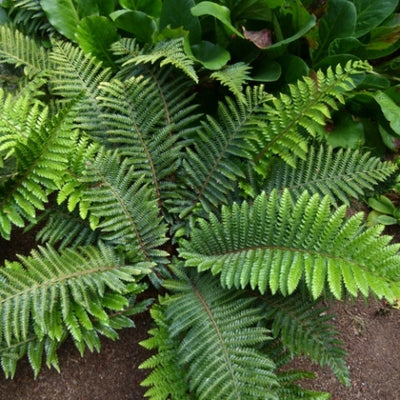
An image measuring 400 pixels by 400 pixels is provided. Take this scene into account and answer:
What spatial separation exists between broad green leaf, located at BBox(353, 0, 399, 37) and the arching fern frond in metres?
2.01

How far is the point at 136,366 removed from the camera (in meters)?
2.25

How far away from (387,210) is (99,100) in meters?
1.93

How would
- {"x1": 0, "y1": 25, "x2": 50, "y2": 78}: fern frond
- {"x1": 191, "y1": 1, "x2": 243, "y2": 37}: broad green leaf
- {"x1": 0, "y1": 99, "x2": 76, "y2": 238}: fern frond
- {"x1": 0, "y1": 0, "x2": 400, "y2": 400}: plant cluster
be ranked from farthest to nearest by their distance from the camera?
{"x1": 0, "y1": 25, "x2": 50, "y2": 78}: fern frond, {"x1": 191, "y1": 1, "x2": 243, "y2": 37}: broad green leaf, {"x1": 0, "y1": 99, "x2": 76, "y2": 238}: fern frond, {"x1": 0, "y1": 0, "x2": 400, "y2": 400}: plant cluster

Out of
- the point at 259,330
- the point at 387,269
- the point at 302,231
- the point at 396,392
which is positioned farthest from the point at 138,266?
the point at 396,392

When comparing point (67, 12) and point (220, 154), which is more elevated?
point (67, 12)

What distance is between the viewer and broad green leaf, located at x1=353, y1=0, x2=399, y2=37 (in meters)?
2.73

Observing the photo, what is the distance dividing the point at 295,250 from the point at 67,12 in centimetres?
199

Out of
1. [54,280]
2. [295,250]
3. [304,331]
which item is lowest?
[304,331]

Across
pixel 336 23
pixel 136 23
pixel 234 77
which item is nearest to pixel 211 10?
pixel 234 77

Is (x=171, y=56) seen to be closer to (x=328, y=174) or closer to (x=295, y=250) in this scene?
(x=328, y=174)

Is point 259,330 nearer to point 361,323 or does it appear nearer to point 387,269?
point 387,269

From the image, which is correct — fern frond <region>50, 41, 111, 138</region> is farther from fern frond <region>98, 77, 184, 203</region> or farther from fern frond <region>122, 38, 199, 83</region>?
fern frond <region>122, 38, 199, 83</region>

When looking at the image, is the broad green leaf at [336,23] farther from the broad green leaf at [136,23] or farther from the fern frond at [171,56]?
the broad green leaf at [136,23]

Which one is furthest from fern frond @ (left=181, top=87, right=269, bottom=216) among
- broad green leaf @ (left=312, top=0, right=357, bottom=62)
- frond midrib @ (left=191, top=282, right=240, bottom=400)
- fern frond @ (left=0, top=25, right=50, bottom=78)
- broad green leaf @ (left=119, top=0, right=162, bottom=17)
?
fern frond @ (left=0, top=25, right=50, bottom=78)
